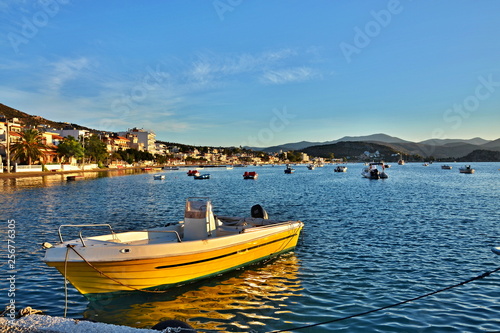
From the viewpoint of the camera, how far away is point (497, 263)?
16.0 metres

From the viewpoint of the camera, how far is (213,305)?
11391mm

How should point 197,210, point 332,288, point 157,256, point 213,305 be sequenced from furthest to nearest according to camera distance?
1. point 197,210
2. point 332,288
3. point 157,256
4. point 213,305

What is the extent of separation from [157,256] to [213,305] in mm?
2322

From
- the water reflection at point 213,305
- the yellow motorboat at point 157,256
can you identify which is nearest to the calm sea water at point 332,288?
the water reflection at point 213,305

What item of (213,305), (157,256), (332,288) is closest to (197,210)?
(157,256)

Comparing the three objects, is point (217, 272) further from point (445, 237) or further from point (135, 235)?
point (445, 237)

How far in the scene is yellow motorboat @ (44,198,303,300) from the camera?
10.8 meters

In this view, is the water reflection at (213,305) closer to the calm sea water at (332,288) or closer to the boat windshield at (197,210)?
the calm sea water at (332,288)

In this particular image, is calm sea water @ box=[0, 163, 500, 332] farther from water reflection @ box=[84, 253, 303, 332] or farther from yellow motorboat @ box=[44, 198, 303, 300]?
yellow motorboat @ box=[44, 198, 303, 300]

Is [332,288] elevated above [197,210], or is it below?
below

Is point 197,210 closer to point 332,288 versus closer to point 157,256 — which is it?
point 157,256

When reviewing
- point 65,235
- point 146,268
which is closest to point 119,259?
point 146,268

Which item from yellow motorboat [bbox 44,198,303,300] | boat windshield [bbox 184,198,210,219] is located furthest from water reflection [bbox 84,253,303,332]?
boat windshield [bbox 184,198,210,219]

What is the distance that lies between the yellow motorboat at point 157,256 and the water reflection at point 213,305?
14.2 inches
